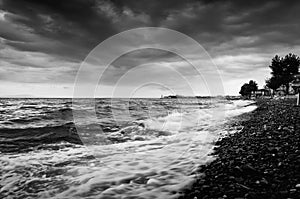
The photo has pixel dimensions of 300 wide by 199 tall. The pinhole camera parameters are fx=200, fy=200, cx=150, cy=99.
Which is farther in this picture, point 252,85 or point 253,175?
point 252,85

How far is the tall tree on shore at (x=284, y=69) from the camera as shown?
206ft

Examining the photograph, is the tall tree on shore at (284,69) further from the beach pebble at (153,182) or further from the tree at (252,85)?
the beach pebble at (153,182)

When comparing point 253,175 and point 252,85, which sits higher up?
point 252,85

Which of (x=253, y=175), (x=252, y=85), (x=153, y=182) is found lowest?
(x=153, y=182)

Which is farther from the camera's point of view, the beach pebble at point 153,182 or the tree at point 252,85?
the tree at point 252,85

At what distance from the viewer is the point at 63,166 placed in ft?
16.0

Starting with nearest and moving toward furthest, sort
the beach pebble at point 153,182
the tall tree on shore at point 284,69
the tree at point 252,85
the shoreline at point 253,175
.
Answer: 1. the shoreline at point 253,175
2. the beach pebble at point 153,182
3. the tall tree on shore at point 284,69
4. the tree at point 252,85

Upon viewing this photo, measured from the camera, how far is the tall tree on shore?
206ft

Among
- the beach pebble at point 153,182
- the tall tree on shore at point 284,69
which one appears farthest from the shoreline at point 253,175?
the tall tree on shore at point 284,69

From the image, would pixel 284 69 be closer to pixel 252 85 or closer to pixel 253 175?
pixel 252 85

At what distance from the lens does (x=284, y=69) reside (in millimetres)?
64312

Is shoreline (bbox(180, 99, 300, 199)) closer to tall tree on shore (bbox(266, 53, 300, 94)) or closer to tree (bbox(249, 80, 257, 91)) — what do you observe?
tall tree on shore (bbox(266, 53, 300, 94))

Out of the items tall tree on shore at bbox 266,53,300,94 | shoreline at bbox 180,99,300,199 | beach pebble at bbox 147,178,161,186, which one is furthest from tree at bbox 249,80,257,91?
beach pebble at bbox 147,178,161,186

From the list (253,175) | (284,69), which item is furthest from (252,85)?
(253,175)
